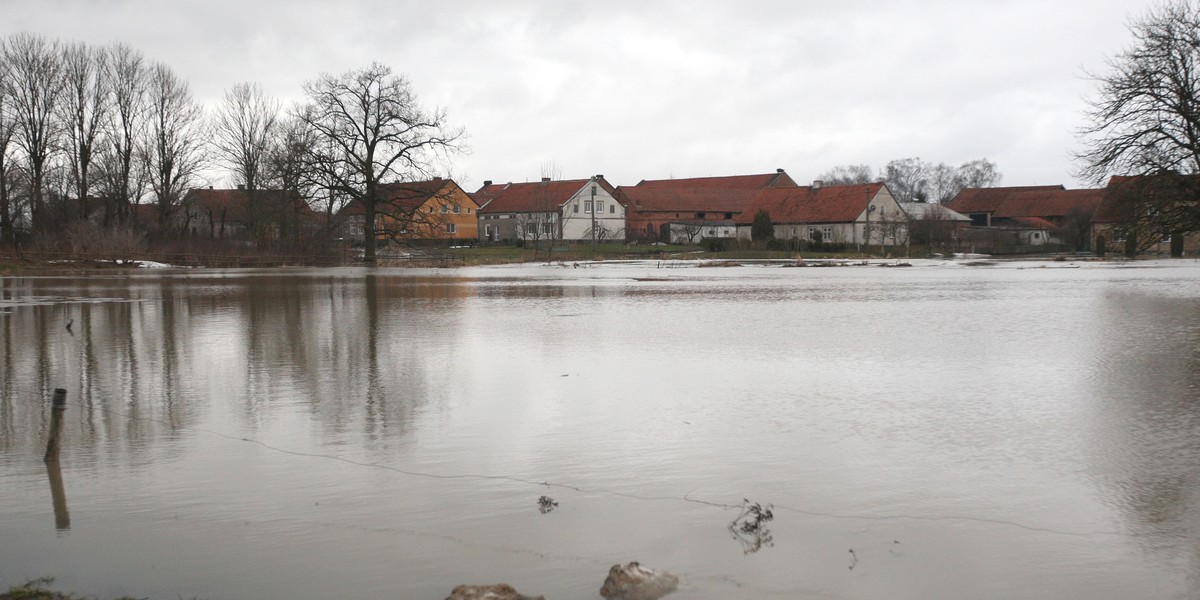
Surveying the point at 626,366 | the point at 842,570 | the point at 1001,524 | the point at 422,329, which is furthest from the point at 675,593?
the point at 422,329

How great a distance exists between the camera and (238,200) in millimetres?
68250

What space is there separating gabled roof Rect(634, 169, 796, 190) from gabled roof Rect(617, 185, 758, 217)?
5.98m

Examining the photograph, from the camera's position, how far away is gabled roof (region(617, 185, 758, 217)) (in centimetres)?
10950

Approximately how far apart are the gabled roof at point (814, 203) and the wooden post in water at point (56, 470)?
84218 mm

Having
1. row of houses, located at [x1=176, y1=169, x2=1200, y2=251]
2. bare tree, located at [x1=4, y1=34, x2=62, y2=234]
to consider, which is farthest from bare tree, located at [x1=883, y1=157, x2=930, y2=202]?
bare tree, located at [x1=4, y1=34, x2=62, y2=234]

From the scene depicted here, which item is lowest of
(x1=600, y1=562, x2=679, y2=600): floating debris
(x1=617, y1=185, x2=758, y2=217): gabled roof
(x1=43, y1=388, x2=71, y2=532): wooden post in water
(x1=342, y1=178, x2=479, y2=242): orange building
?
(x1=600, y1=562, x2=679, y2=600): floating debris

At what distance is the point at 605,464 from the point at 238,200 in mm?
67637

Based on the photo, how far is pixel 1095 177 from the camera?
1393 inches

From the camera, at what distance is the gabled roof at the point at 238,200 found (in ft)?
183

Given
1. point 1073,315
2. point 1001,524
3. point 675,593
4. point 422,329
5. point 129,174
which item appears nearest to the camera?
point 675,593

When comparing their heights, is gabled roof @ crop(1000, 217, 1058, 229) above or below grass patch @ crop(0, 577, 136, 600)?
above

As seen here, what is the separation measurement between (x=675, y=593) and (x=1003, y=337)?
1127 cm

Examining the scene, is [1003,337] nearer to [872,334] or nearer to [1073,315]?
[872,334]

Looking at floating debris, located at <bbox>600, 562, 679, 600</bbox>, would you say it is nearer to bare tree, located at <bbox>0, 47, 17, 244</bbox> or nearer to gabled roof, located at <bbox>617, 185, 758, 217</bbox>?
bare tree, located at <bbox>0, 47, 17, 244</bbox>
